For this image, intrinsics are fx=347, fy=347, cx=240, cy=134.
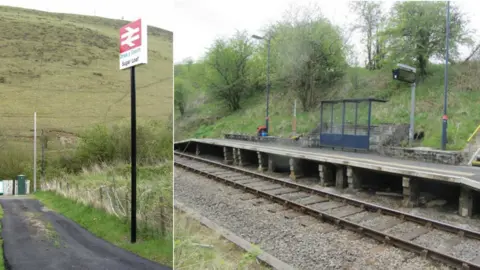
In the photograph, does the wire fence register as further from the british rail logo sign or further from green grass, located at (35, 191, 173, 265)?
the british rail logo sign

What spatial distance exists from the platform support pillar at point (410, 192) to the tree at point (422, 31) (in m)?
2.35

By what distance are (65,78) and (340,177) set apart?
15.5 ft

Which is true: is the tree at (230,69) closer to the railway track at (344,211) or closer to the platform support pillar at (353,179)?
the railway track at (344,211)

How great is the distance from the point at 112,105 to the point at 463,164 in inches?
249

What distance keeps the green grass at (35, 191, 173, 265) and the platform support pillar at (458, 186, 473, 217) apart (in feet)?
13.0

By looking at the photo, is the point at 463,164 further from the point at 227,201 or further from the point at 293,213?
the point at 227,201

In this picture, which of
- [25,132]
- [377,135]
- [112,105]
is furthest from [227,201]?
[377,135]

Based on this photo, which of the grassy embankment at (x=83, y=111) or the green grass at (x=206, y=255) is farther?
the grassy embankment at (x=83, y=111)

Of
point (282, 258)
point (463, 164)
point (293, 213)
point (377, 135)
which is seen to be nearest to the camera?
point (282, 258)

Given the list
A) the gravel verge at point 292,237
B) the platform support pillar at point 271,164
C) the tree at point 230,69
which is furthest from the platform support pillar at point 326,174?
the tree at point 230,69

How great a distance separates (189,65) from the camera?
1854 millimetres

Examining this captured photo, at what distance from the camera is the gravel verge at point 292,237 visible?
2.56m

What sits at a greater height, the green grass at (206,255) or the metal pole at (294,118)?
the metal pole at (294,118)

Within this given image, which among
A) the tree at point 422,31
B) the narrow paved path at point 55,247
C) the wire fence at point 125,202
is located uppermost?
the tree at point 422,31
